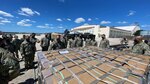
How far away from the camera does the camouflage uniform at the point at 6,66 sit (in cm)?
228

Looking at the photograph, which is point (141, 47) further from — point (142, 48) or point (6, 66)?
point (6, 66)

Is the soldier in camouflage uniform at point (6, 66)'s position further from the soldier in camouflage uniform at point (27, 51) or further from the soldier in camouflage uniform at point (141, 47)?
the soldier in camouflage uniform at point (141, 47)

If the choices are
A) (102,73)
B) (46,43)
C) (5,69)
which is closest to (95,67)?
(102,73)

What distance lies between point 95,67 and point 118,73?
428mm

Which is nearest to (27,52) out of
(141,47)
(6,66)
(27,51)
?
(27,51)

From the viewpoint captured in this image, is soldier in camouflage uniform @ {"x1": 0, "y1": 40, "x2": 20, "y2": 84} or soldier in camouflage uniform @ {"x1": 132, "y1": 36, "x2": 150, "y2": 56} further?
soldier in camouflage uniform @ {"x1": 132, "y1": 36, "x2": 150, "y2": 56}

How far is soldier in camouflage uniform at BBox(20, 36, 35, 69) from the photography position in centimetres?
530

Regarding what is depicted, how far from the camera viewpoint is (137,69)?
79.5 inches

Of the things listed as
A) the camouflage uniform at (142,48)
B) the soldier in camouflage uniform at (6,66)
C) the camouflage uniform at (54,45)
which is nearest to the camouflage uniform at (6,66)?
the soldier in camouflage uniform at (6,66)

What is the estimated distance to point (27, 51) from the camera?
5383mm

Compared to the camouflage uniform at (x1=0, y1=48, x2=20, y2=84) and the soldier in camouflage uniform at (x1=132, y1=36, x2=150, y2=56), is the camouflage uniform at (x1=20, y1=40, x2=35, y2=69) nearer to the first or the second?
the camouflage uniform at (x1=0, y1=48, x2=20, y2=84)

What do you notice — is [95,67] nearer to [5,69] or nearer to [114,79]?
[114,79]

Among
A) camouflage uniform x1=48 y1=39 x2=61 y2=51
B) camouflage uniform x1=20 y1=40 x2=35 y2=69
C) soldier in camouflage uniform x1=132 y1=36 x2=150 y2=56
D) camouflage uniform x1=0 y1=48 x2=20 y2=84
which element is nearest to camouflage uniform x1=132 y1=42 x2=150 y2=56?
soldier in camouflage uniform x1=132 y1=36 x2=150 y2=56

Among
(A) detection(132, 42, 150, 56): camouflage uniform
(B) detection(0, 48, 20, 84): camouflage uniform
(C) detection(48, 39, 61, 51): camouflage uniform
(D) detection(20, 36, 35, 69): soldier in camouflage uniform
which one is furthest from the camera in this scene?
(C) detection(48, 39, 61, 51): camouflage uniform
